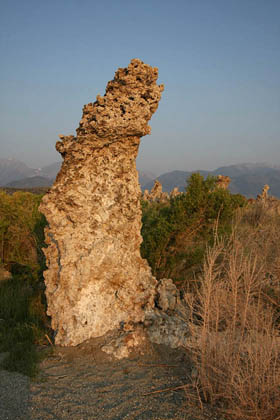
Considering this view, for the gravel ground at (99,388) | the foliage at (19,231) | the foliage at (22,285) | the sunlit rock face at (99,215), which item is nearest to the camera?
the gravel ground at (99,388)

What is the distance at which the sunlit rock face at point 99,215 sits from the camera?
4133 mm

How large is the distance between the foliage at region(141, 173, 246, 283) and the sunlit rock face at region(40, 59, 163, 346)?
82.3 inches

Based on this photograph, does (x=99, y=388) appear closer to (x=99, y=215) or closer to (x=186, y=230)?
(x=99, y=215)

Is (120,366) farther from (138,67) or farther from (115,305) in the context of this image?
(138,67)

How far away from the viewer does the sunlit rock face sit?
163 inches

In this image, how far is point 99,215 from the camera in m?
4.29

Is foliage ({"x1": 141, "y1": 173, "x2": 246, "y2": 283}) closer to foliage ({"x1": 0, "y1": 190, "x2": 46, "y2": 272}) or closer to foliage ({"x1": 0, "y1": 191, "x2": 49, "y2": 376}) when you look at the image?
foliage ({"x1": 0, "y1": 191, "x2": 49, "y2": 376})

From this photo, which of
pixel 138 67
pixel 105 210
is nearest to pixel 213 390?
pixel 105 210

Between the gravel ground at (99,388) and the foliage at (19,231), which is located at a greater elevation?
the foliage at (19,231)

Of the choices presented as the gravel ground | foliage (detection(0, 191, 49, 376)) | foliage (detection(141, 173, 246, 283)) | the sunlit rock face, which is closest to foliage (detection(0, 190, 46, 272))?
foliage (detection(0, 191, 49, 376))

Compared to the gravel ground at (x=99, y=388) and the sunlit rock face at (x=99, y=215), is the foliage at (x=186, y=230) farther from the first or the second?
the gravel ground at (x=99, y=388)

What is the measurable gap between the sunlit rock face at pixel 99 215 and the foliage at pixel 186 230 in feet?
6.86

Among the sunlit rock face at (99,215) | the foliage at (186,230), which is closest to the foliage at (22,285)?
the sunlit rock face at (99,215)

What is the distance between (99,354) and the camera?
3.82 meters
